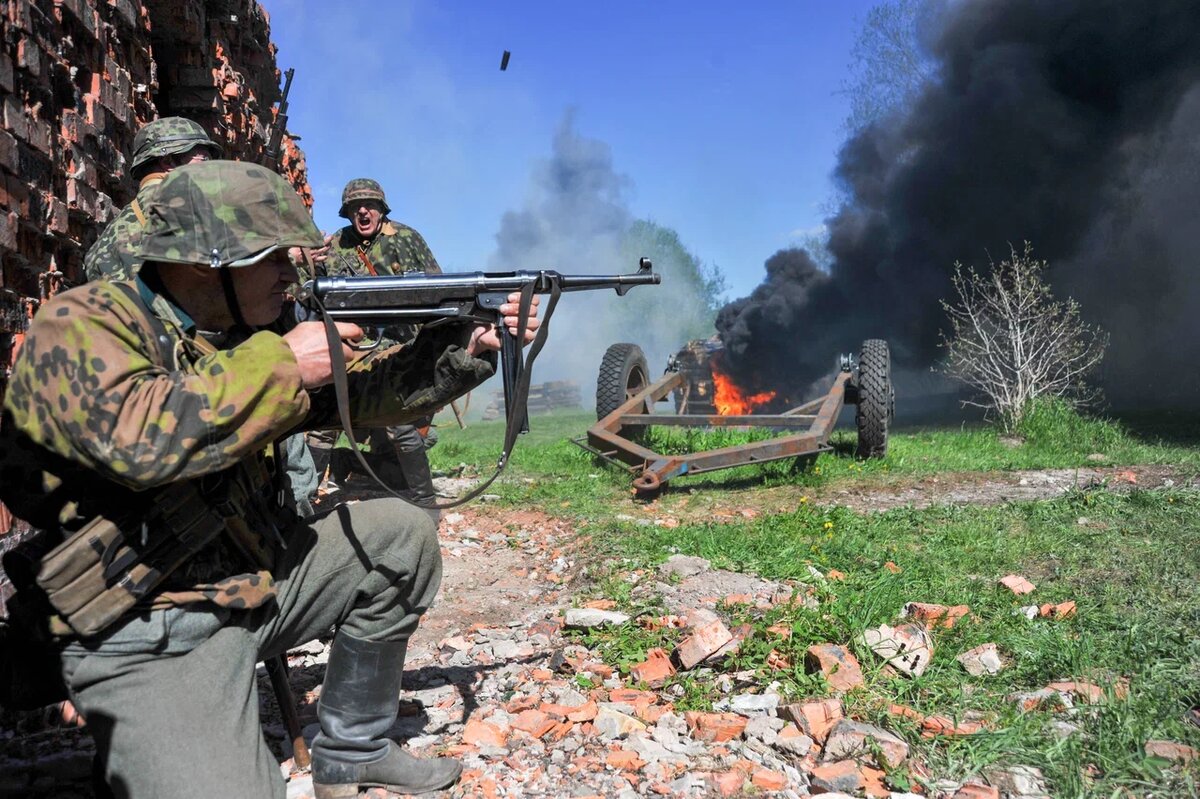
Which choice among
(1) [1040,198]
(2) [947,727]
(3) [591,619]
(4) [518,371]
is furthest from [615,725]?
(1) [1040,198]

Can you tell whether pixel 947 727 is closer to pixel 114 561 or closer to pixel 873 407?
pixel 114 561

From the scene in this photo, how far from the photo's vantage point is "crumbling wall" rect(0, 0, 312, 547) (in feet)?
10.2

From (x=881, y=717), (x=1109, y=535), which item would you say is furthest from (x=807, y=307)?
(x=881, y=717)

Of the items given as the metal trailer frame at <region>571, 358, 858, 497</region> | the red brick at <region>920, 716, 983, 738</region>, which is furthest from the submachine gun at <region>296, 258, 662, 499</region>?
the metal trailer frame at <region>571, 358, 858, 497</region>

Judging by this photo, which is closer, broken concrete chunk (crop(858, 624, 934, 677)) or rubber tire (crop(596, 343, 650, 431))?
broken concrete chunk (crop(858, 624, 934, 677))

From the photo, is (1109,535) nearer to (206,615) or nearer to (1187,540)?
(1187,540)

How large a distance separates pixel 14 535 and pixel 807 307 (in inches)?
705

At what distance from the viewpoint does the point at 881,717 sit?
109 inches

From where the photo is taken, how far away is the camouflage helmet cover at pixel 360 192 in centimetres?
591

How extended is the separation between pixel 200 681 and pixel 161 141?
3.18m

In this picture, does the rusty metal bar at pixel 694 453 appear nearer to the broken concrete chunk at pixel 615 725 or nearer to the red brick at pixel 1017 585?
the red brick at pixel 1017 585

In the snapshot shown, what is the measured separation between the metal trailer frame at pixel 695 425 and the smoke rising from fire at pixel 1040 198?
9.26 m

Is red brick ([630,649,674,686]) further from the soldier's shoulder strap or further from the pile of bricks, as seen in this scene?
the pile of bricks

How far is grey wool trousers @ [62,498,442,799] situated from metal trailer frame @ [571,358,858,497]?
423 cm
